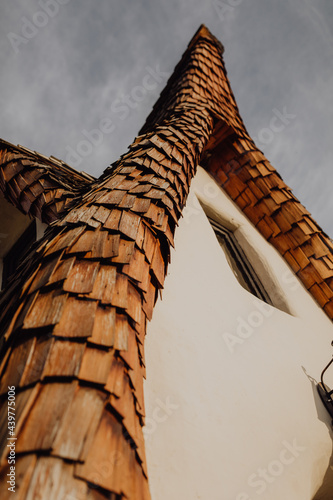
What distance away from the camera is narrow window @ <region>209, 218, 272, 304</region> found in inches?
119

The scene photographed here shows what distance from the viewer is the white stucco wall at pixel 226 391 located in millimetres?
1255

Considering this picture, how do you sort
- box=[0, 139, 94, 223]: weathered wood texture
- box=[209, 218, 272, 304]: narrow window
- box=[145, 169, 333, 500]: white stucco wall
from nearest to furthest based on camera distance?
box=[145, 169, 333, 500]: white stucco wall
box=[0, 139, 94, 223]: weathered wood texture
box=[209, 218, 272, 304]: narrow window

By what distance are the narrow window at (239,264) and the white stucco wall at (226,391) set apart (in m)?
0.35

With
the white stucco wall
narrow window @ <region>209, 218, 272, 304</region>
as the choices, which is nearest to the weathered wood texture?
the white stucco wall

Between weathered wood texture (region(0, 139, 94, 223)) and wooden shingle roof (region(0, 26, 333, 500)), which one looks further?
weathered wood texture (region(0, 139, 94, 223))

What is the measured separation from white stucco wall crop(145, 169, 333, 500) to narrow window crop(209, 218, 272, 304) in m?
0.35

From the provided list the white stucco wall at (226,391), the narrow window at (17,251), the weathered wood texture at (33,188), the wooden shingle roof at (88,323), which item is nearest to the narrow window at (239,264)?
the white stucco wall at (226,391)

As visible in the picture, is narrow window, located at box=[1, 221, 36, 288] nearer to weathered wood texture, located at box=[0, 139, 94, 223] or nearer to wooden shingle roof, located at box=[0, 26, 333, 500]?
weathered wood texture, located at box=[0, 139, 94, 223]

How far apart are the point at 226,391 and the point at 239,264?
6.12 feet

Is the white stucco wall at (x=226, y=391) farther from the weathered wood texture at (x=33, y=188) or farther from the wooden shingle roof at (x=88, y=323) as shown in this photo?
the weathered wood texture at (x=33, y=188)

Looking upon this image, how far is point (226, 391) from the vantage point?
1607 mm

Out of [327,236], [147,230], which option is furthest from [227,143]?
[147,230]

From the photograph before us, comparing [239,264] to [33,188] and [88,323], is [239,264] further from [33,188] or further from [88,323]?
[88,323]

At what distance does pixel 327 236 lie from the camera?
3.35m
